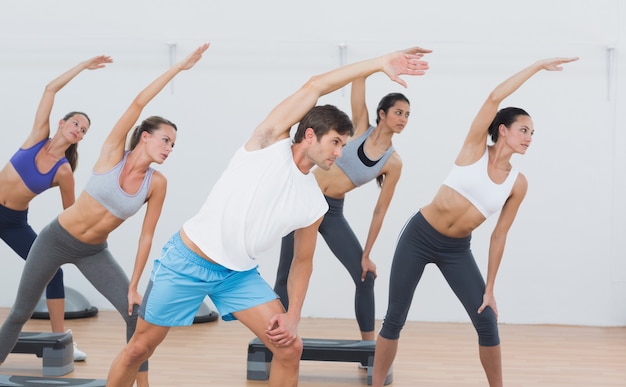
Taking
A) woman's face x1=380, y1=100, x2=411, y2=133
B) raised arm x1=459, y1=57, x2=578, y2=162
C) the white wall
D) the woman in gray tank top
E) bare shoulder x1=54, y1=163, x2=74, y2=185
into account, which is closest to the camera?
raised arm x1=459, y1=57, x2=578, y2=162

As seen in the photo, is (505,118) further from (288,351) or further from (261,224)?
(288,351)

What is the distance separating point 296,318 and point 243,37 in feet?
11.7

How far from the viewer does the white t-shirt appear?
9.36 feet

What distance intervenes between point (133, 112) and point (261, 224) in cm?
91

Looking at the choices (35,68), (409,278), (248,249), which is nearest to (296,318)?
(248,249)

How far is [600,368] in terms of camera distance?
→ 4.61m

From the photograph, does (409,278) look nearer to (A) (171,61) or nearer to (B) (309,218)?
(B) (309,218)

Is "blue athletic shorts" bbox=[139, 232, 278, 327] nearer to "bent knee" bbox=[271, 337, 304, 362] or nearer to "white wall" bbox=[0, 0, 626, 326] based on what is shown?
"bent knee" bbox=[271, 337, 304, 362]

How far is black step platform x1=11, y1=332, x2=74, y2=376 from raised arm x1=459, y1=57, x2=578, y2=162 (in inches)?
83.4

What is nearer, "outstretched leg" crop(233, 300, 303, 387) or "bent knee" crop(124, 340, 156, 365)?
"outstretched leg" crop(233, 300, 303, 387)

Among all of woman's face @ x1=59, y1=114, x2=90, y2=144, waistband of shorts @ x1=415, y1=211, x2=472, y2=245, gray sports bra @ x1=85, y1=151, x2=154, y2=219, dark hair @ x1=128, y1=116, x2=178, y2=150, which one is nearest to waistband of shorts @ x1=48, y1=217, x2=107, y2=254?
gray sports bra @ x1=85, y1=151, x2=154, y2=219

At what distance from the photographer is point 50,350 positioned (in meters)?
4.22

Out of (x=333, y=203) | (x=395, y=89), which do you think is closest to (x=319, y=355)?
(x=333, y=203)

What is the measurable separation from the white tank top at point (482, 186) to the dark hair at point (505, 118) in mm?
102
